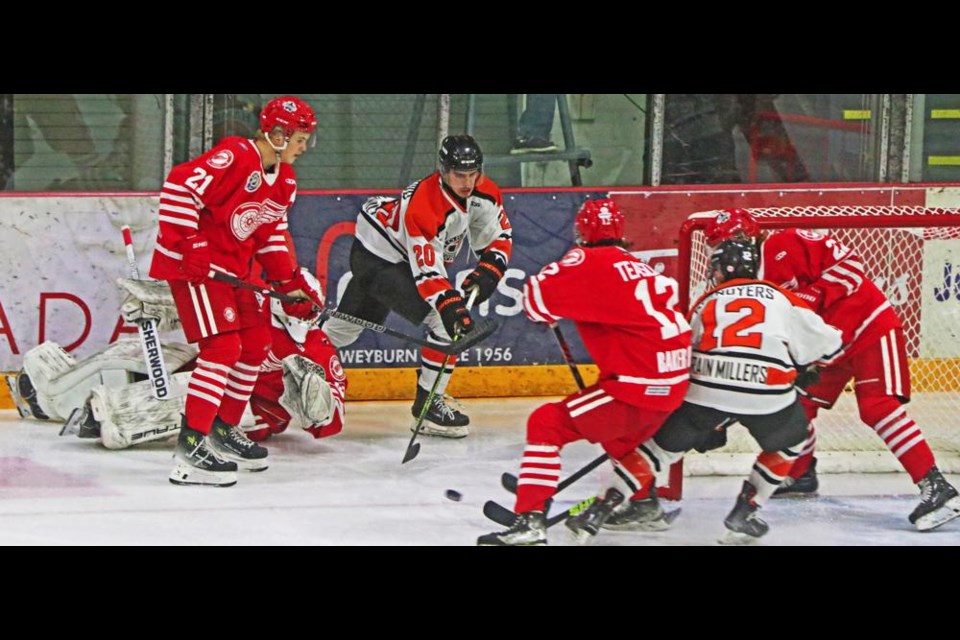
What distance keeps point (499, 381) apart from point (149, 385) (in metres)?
1.66

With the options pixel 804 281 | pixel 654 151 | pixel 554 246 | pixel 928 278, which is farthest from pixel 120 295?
pixel 928 278

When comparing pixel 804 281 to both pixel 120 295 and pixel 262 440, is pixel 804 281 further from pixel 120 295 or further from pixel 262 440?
pixel 120 295

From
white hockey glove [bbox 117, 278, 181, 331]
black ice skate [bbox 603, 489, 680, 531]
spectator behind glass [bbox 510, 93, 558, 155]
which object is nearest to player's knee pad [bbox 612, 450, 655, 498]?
black ice skate [bbox 603, 489, 680, 531]

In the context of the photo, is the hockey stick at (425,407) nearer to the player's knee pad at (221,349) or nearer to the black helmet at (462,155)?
the black helmet at (462,155)

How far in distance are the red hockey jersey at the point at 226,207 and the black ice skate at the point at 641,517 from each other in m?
1.57

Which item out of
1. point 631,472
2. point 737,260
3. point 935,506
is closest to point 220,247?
point 631,472

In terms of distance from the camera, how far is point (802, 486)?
15.6 ft

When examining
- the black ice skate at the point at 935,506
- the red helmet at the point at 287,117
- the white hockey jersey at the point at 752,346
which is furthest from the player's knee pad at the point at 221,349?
the black ice skate at the point at 935,506

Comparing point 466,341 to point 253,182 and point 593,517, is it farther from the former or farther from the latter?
point 593,517

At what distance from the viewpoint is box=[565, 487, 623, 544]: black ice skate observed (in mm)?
4051

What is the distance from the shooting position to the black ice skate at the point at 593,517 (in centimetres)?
405

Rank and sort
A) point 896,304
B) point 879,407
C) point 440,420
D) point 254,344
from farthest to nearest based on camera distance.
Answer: point 896,304 → point 440,420 → point 254,344 → point 879,407

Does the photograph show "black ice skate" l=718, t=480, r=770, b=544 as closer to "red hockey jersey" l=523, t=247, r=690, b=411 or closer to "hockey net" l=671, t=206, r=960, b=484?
"red hockey jersey" l=523, t=247, r=690, b=411

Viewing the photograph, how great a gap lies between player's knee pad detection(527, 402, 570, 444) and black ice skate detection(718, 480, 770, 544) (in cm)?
66
